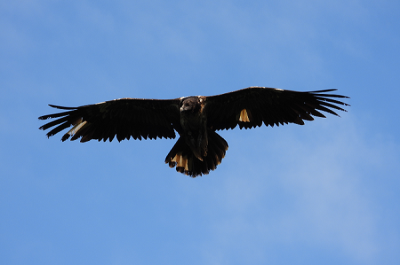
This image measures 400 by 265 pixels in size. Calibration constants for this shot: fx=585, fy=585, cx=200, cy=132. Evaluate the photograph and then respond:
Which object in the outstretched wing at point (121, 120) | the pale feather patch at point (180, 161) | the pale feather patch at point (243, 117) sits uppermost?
the pale feather patch at point (243, 117)

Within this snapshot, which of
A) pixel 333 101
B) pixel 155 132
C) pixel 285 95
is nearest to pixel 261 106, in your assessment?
pixel 285 95

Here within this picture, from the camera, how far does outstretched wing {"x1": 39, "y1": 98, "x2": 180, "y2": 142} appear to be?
39.3 ft

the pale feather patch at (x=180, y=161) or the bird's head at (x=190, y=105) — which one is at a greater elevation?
the bird's head at (x=190, y=105)

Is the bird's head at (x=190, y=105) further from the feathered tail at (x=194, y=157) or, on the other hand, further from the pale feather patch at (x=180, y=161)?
the pale feather patch at (x=180, y=161)

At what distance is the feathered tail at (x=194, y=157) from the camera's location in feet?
39.5

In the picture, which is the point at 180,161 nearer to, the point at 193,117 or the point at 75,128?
the point at 193,117

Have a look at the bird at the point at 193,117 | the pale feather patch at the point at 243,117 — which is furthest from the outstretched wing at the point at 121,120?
the pale feather patch at the point at 243,117

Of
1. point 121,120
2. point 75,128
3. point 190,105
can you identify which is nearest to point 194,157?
point 190,105

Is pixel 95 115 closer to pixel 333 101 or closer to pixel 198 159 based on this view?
pixel 198 159

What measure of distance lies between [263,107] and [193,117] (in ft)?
4.85

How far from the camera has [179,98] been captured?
39.0 feet

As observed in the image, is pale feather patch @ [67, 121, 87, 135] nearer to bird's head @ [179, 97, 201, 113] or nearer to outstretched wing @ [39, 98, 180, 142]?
outstretched wing @ [39, 98, 180, 142]

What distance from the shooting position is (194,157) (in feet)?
39.8

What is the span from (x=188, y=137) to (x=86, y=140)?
2.20 m
